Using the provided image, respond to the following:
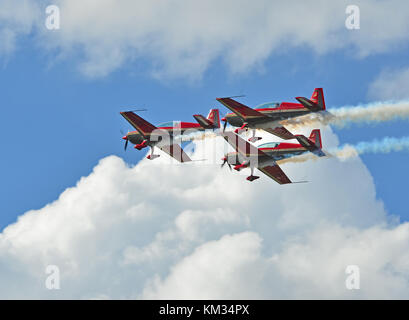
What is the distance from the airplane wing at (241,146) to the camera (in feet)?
352

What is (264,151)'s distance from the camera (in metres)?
107

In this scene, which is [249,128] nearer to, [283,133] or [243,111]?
[243,111]

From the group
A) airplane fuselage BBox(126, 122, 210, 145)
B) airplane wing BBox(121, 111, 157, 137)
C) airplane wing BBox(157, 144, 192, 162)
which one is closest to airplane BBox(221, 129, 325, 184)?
airplane fuselage BBox(126, 122, 210, 145)

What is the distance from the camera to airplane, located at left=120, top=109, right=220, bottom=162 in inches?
4304

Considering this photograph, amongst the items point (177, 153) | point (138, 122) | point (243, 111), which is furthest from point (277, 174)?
point (138, 122)

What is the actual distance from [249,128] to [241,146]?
2.32m

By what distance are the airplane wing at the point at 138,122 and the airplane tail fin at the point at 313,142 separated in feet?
62.8

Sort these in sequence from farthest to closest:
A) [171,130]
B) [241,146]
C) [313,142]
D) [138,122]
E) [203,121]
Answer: [138,122] → [171,130] → [241,146] → [203,121] → [313,142]

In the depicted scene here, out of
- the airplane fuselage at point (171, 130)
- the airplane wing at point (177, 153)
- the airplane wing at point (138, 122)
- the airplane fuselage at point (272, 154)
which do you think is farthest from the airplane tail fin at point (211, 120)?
the airplane wing at point (177, 153)
